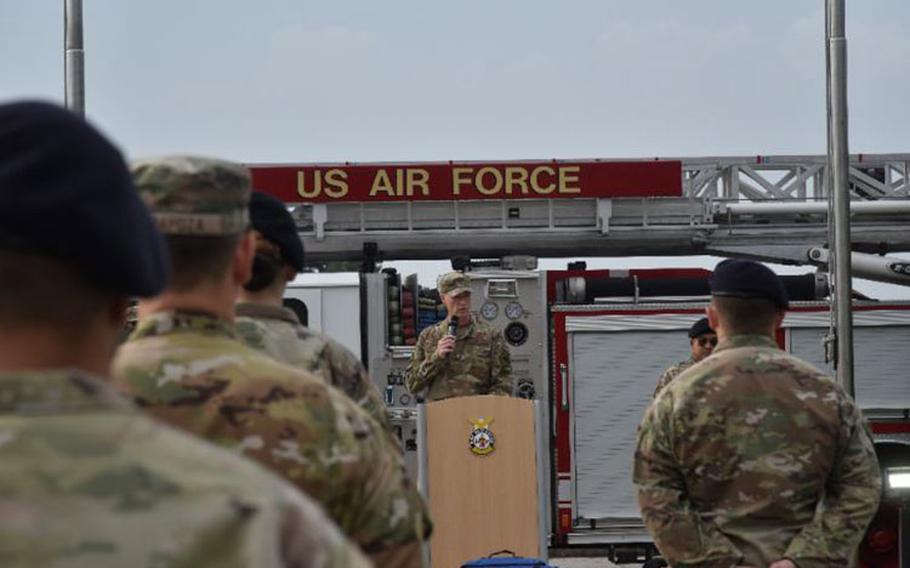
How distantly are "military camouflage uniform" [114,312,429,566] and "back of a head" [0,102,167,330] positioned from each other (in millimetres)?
913

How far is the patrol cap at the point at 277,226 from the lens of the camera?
13.8 feet

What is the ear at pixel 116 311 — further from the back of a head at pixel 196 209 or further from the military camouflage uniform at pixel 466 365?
the military camouflage uniform at pixel 466 365

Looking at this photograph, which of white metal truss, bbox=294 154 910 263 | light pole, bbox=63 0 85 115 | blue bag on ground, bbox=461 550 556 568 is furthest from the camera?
white metal truss, bbox=294 154 910 263

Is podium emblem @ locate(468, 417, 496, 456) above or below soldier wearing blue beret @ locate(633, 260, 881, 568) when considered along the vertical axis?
below

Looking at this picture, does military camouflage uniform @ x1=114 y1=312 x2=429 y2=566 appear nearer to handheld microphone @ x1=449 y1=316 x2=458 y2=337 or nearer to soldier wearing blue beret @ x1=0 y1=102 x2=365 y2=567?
soldier wearing blue beret @ x1=0 y1=102 x2=365 y2=567

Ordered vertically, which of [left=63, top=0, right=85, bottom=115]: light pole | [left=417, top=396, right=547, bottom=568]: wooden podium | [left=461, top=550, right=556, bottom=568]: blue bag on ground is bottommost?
[left=461, top=550, right=556, bottom=568]: blue bag on ground

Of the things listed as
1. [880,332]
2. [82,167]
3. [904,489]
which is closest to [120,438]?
[82,167]

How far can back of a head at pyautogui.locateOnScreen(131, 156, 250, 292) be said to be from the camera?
272 cm

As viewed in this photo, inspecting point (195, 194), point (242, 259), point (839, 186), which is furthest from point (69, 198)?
point (839, 186)

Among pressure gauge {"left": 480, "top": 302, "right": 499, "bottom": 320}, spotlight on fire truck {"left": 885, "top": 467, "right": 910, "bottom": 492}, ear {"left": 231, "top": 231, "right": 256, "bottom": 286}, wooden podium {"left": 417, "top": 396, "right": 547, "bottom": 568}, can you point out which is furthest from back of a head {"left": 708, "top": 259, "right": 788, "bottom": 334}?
pressure gauge {"left": 480, "top": 302, "right": 499, "bottom": 320}

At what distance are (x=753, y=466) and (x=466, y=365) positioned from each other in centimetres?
675

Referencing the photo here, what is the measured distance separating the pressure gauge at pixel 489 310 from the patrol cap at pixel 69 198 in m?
12.7

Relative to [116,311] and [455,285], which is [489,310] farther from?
[116,311]

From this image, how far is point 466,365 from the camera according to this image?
37.9 feet
